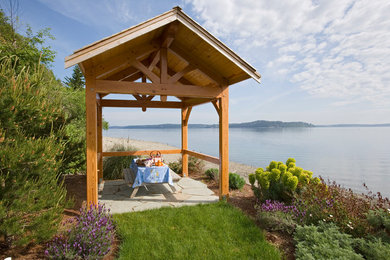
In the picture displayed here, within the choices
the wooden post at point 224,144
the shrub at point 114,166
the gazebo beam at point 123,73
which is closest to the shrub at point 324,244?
the wooden post at point 224,144

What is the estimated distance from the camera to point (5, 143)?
2816 mm

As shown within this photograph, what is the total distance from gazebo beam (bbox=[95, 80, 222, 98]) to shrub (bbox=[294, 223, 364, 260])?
3.28 m

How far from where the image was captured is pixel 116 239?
3615 mm

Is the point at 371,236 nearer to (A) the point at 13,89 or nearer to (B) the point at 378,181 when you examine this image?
(A) the point at 13,89

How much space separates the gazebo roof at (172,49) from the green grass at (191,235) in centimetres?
285

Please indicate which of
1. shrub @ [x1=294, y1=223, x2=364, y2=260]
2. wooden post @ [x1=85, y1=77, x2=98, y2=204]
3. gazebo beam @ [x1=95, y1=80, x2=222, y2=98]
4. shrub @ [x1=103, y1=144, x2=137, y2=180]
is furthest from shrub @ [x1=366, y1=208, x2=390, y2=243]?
shrub @ [x1=103, y1=144, x2=137, y2=180]

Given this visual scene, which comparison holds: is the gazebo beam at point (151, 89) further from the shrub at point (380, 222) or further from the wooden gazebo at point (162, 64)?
the shrub at point (380, 222)

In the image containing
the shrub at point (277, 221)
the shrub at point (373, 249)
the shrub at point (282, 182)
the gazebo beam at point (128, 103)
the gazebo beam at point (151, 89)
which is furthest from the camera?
the gazebo beam at point (128, 103)

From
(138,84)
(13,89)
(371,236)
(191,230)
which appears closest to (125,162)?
(138,84)

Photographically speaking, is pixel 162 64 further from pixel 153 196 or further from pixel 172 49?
pixel 153 196

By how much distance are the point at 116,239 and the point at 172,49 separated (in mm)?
4044

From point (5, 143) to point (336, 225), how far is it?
4.93 metres

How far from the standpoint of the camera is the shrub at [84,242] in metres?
2.82

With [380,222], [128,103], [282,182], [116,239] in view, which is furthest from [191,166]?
[380,222]
